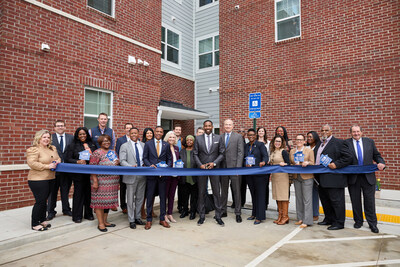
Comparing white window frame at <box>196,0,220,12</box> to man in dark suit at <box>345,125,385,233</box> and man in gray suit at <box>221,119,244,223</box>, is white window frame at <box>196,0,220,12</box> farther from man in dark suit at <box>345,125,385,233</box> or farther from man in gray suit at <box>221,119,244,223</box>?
man in dark suit at <box>345,125,385,233</box>

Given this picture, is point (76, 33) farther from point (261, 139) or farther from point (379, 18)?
point (379, 18)

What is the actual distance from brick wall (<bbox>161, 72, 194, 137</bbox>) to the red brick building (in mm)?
2314

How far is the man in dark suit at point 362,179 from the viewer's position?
5059 mm

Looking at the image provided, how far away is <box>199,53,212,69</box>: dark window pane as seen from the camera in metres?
13.9

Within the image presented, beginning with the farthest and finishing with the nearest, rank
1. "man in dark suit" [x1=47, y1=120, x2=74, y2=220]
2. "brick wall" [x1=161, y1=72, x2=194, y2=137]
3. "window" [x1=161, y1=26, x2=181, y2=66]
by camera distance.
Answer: "window" [x1=161, y1=26, x2=181, y2=66] < "brick wall" [x1=161, y1=72, x2=194, y2=137] < "man in dark suit" [x1=47, y1=120, x2=74, y2=220]

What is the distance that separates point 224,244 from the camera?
444 centimetres

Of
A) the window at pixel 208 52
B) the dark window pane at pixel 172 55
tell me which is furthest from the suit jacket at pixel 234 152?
the window at pixel 208 52

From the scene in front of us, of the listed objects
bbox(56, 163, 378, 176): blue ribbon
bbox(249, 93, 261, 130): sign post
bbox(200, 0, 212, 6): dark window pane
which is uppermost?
bbox(200, 0, 212, 6): dark window pane

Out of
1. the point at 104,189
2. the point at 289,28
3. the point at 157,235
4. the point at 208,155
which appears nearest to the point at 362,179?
the point at 208,155

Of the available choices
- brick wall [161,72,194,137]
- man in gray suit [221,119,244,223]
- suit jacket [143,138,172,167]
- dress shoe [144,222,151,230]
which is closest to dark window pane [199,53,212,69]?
brick wall [161,72,194,137]

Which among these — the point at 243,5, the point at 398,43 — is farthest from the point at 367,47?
the point at 243,5

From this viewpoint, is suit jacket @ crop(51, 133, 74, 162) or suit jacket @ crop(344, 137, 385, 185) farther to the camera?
suit jacket @ crop(51, 133, 74, 162)

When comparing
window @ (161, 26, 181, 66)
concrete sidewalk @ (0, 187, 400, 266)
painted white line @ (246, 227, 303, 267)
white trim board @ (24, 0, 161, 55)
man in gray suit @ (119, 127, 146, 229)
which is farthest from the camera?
window @ (161, 26, 181, 66)

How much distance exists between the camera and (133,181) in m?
5.37
